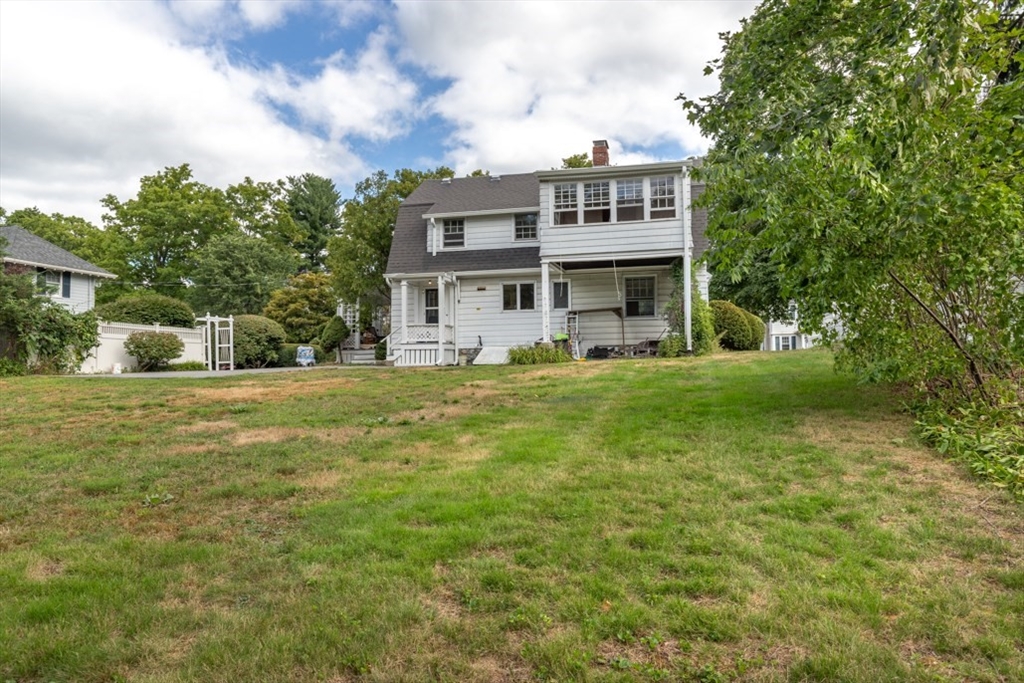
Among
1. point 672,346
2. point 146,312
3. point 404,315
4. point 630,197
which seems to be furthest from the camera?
point 146,312

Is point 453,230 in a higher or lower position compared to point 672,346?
higher

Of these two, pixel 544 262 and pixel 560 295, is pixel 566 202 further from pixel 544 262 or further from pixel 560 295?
pixel 560 295

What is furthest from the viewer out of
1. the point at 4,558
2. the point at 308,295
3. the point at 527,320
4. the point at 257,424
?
the point at 308,295

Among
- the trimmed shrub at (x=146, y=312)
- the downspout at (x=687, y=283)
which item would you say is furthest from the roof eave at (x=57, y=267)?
the downspout at (x=687, y=283)

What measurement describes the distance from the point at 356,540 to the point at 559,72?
14.7 m

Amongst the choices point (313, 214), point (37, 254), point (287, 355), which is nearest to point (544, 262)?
point (287, 355)

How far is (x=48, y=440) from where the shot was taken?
22.5 feet

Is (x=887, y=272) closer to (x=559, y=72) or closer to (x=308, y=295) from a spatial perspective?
(x=559, y=72)

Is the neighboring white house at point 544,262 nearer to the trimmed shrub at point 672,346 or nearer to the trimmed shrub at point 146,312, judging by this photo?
the trimmed shrub at point 672,346

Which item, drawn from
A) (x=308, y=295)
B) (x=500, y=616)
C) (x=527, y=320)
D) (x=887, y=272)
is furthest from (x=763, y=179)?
(x=308, y=295)

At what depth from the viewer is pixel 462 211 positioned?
65.2 ft

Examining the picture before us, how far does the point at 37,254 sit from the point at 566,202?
22.6 m

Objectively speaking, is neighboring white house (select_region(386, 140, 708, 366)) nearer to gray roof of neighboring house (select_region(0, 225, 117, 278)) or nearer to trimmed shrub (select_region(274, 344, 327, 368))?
trimmed shrub (select_region(274, 344, 327, 368))

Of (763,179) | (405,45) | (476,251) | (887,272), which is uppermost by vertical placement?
(405,45)
